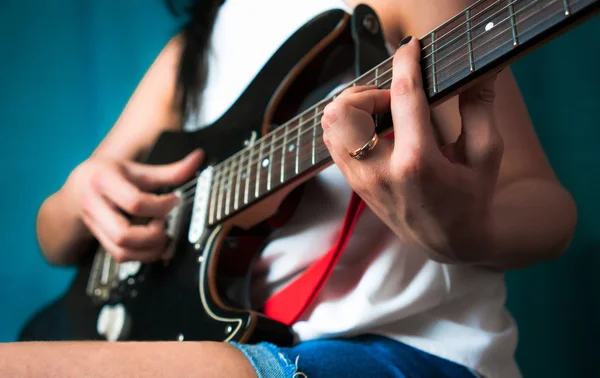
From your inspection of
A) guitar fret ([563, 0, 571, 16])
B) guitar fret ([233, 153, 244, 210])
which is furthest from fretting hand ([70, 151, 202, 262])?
guitar fret ([563, 0, 571, 16])

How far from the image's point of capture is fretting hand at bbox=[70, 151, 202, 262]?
0.79 m

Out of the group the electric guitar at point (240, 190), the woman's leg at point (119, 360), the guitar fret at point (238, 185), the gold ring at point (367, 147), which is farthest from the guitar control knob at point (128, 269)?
the gold ring at point (367, 147)

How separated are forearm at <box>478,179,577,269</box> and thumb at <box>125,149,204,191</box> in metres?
0.43

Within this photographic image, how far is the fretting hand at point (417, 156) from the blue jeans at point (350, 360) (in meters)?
0.13

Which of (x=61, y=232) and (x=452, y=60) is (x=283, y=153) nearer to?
(x=452, y=60)

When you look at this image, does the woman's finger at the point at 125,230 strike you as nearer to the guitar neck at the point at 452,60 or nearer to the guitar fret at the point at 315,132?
the guitar neck at the point at 452,60

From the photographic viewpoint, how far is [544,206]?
23.9 inches

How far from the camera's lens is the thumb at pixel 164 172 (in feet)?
2.67

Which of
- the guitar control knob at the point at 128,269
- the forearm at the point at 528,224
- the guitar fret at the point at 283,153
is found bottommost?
the forearm at the point at 528,224

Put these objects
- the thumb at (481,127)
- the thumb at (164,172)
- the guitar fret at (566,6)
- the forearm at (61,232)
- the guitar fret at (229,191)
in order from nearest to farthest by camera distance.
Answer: the guitar fret at (566,6) → the thumb at (481,127) → the guitar fret at (229,191) → the thumb at (164,172) → the forearm at (61,232)

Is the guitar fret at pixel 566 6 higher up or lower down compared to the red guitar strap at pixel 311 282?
higher up

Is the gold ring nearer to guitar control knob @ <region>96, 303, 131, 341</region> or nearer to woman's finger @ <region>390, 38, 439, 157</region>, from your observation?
woman's finger @ <region>390, 38, 439, 157</region>

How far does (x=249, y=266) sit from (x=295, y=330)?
123 mm

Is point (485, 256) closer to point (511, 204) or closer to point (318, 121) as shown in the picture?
point (511, 204)
